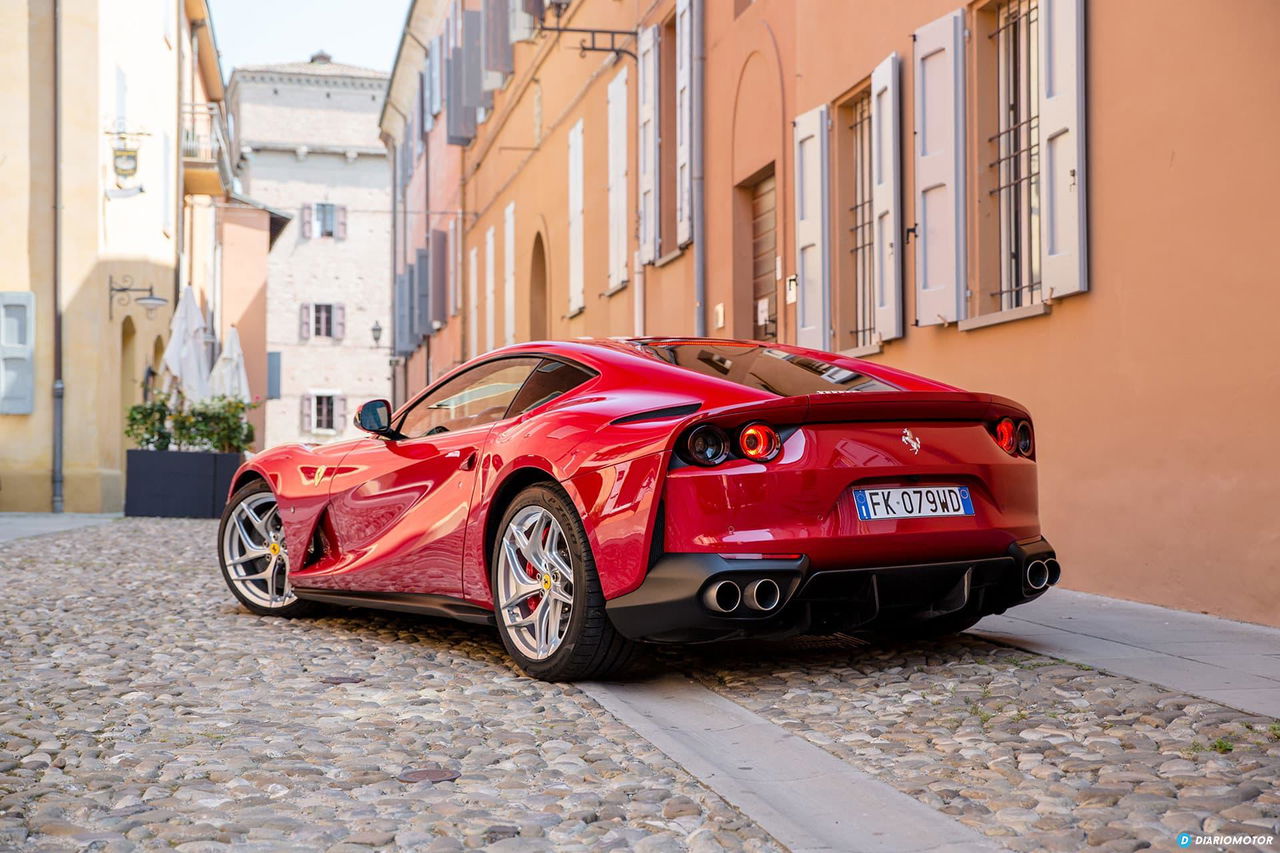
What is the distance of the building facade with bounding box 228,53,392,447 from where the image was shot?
2110 inches

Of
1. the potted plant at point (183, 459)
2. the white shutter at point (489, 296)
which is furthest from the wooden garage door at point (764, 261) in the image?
the white shutter at point (489, 296)

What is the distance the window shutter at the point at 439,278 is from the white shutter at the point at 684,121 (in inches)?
693

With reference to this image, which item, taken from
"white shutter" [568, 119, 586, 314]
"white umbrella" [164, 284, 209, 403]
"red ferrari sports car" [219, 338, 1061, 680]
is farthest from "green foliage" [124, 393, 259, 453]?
"red ferrari sports car" [219, 338, 1061, 680]

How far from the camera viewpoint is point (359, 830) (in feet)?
9.99

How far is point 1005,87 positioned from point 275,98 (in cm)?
4920

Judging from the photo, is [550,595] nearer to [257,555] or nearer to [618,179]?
[257,555]

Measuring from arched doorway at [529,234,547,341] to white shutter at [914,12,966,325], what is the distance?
14429 mm

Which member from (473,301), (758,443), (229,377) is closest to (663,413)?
(758,443)

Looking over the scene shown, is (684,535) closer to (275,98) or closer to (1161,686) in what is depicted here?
(1161,686)

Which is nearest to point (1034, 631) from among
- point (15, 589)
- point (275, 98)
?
point (15, 589)

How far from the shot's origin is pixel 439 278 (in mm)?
32250

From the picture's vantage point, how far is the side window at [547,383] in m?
5.10

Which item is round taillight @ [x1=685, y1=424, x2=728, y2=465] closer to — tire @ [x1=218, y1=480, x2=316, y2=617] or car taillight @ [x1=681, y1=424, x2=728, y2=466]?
car taillight @ [x1=681, y1=424, x2=728, y2=466]

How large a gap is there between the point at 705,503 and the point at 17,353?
647 inches
